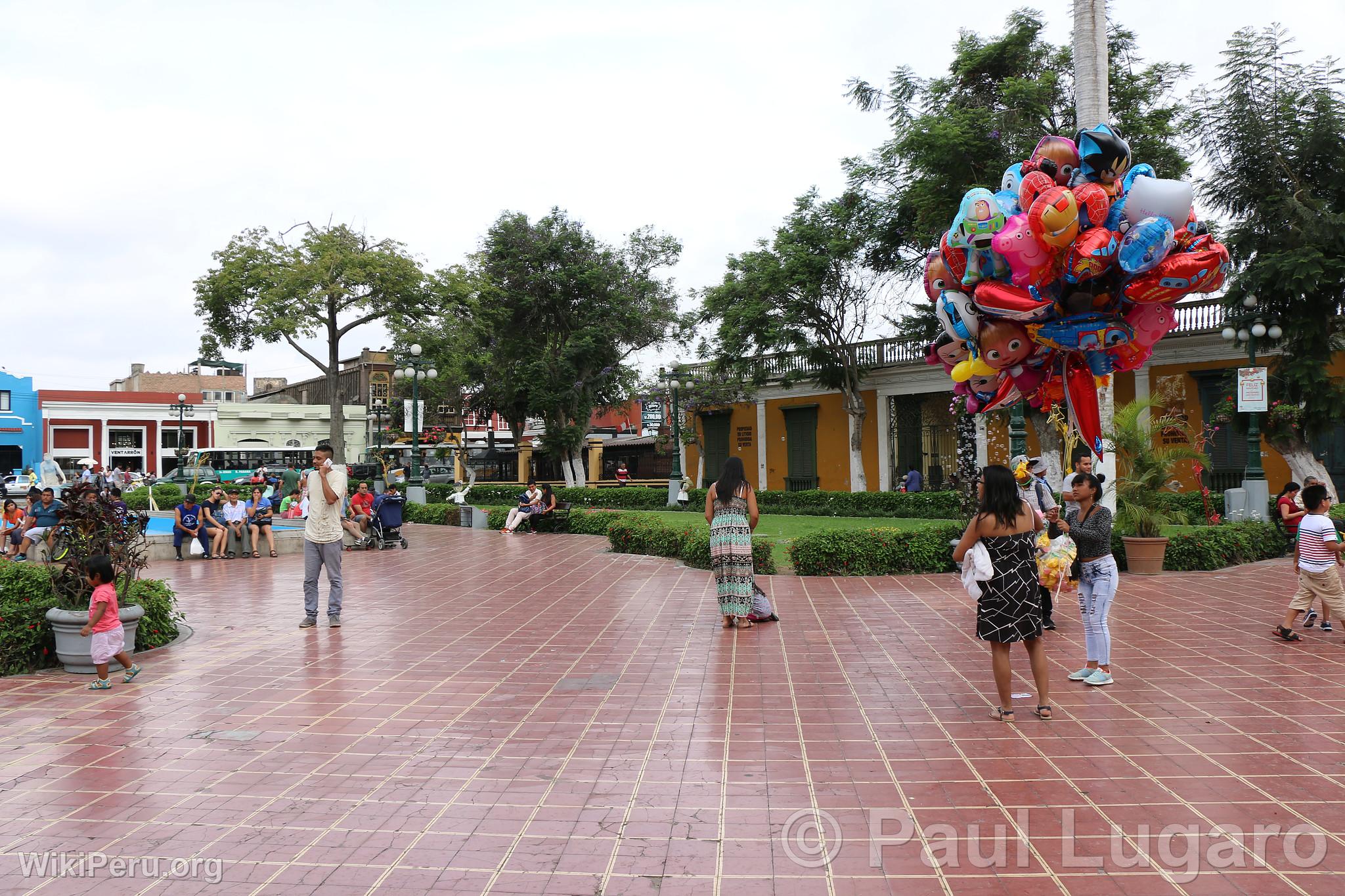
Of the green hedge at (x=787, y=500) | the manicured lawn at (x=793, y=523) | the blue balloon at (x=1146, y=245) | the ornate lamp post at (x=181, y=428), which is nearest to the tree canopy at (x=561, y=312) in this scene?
the green hedge at (x=787, y=500)

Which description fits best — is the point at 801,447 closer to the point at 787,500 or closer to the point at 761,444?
the point at 761,444

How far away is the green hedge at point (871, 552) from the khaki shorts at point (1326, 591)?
15.0ft

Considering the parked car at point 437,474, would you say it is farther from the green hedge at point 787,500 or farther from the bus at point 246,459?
the green hedge at point 787,500

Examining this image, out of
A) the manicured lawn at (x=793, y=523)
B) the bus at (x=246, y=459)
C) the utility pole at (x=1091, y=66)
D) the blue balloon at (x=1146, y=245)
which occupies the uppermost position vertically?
the utility pole at (x=1091, y=66)

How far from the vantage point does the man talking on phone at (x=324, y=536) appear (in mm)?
8844

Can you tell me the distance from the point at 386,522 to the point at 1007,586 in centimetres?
1353

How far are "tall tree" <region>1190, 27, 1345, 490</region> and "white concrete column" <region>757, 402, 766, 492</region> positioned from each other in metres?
15.8

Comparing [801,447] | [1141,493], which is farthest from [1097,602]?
[801,447]

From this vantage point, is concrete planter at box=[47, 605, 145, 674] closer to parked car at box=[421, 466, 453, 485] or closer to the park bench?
the park bench

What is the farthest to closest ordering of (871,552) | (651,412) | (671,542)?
(651,412) < (671,542) < (871,552)

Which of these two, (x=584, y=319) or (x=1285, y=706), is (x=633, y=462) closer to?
(x=584, y=319)

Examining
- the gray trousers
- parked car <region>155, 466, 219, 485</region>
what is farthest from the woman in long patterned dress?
parked car <region>155, 466, 219, 485</region>

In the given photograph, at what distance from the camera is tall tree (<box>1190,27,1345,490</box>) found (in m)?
18.5

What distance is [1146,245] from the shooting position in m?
6.97
